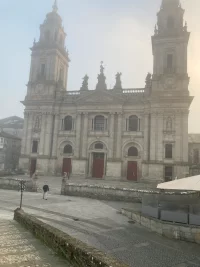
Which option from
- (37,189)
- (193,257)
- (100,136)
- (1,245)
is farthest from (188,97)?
(1,245)

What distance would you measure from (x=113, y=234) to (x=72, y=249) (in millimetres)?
6269

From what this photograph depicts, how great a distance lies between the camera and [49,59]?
44375mm

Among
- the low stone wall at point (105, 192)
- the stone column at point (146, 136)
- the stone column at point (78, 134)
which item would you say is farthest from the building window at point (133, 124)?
the low stone wall at point (105, 192)

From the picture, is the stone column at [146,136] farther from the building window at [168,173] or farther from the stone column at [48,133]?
the stone column at [48,133]

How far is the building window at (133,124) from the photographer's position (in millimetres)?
39094

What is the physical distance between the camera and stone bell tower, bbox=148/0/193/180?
117ft

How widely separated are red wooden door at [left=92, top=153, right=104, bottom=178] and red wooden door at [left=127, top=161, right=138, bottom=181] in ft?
14.0

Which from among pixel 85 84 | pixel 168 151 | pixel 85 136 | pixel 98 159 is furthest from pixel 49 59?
pixel 168 151

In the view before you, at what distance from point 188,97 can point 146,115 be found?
6.52 metres

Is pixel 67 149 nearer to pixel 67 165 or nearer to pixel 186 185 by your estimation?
pixel 67 165

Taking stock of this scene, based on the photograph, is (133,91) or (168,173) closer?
(168,173)

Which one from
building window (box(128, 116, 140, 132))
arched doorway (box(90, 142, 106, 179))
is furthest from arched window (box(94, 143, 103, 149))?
building window (box(128, 116, 140, 132))

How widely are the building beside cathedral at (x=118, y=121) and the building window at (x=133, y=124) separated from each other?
15 centimetres

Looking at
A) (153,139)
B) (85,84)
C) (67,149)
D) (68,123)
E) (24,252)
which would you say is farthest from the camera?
(85,84)
